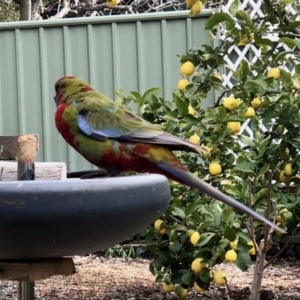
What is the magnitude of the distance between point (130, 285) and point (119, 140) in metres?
2.30

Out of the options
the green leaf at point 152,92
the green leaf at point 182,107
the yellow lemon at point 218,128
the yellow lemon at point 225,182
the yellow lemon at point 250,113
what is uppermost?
the green leaf at point 152,92

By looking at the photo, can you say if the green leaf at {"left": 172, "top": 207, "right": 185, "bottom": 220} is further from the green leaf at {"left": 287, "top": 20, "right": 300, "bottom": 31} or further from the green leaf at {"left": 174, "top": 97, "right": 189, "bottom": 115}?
the green leaf at {"left": 287, "top": 20, "right": 300, "bottom": 31}

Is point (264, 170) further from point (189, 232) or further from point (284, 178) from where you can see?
point (189, 232)

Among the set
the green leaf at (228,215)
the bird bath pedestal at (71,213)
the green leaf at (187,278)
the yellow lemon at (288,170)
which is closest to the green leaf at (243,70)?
the yellow lemon at (288,170)

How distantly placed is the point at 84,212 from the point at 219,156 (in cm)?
170

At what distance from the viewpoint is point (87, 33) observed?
17.4 ft

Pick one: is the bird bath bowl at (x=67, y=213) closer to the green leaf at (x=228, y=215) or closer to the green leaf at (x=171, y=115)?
the green leaf at (x=228, y=215)

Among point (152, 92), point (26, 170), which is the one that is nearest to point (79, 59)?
point (152, 92)

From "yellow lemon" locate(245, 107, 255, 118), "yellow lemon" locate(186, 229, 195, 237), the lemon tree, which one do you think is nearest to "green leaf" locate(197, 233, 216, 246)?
the lemon tree

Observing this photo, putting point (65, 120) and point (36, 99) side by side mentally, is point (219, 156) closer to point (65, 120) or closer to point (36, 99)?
point (65, 120)

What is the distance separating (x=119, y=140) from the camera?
1952 mm

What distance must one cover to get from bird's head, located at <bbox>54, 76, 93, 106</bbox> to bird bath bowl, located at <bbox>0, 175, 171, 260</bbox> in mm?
909

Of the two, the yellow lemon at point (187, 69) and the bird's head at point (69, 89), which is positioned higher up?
the yellow lemon at point (187, 69)

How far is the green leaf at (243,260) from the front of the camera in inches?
99.3
